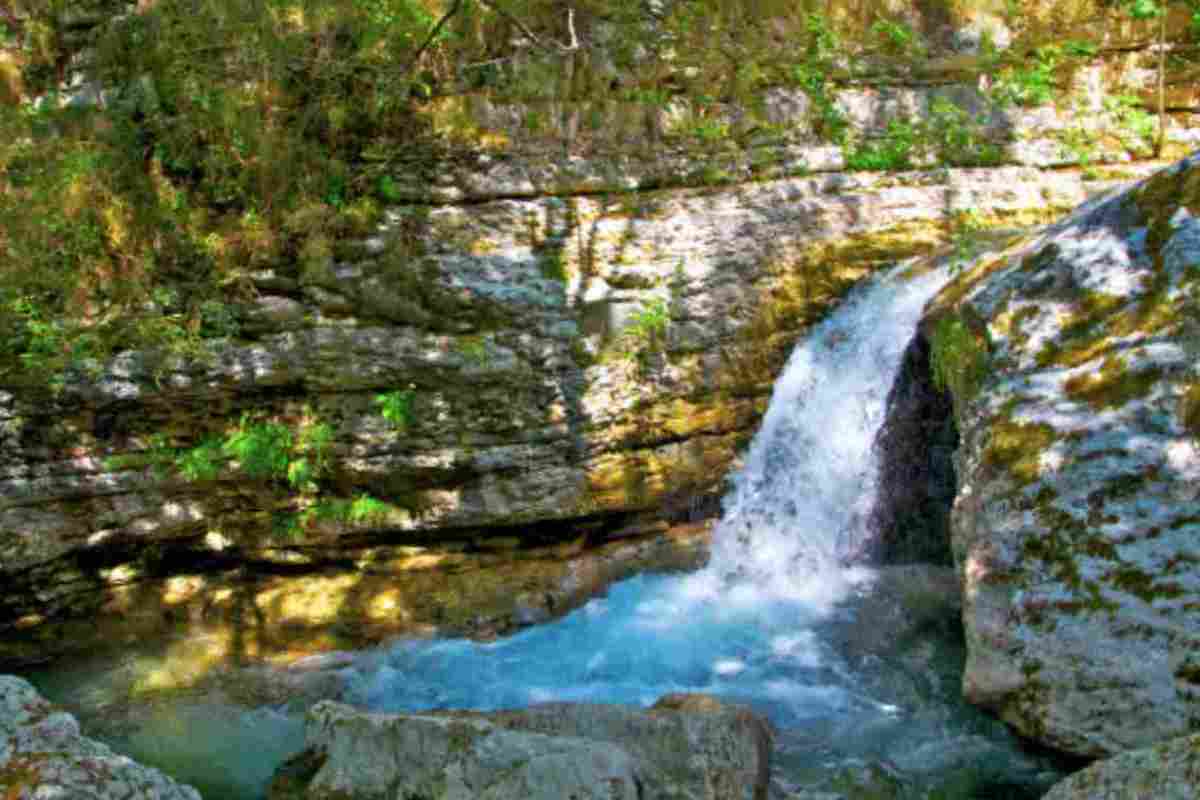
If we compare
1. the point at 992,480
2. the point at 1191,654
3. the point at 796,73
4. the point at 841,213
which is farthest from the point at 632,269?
the point at 1191,654

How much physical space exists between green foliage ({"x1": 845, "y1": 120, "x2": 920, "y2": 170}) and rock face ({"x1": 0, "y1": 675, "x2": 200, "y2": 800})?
279 inches

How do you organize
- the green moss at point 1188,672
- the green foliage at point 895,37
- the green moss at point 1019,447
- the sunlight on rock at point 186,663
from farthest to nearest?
the green foliage at point 895,37
the sunlight on rock at point 186,663
the green moss at point 1019,447
the green moss at point 1188,672

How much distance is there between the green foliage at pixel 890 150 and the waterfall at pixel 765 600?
1210 mm

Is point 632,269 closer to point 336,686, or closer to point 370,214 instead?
point 370,214

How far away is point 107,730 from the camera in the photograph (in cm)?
562

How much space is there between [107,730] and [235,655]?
3.10 feet

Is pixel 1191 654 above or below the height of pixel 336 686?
above

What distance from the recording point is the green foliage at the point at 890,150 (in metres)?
8.00

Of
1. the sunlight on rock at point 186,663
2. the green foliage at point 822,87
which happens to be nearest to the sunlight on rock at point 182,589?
the sunlight on rock at point 186,663

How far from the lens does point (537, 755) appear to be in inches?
152

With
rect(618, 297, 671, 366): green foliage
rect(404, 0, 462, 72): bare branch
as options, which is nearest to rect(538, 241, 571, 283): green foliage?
rect(618, 297, 671, 366): green foliage

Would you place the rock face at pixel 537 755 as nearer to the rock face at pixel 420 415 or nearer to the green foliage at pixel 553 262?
the rock face at pixel 420 415

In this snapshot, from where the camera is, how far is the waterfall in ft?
18.8

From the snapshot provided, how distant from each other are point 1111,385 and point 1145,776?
2.26 m
